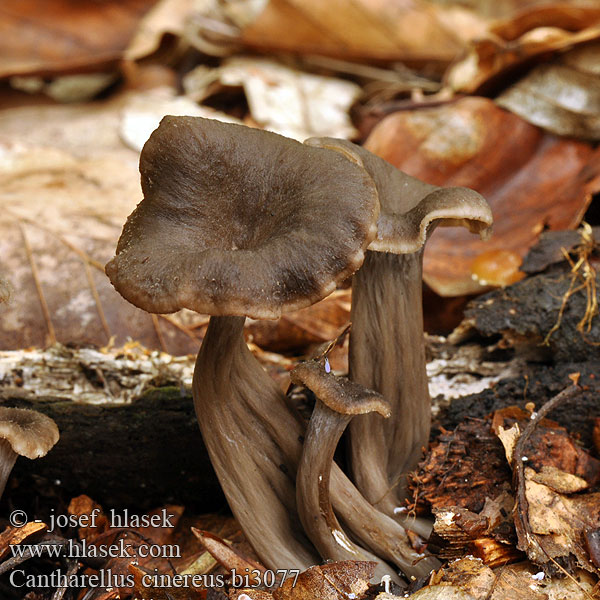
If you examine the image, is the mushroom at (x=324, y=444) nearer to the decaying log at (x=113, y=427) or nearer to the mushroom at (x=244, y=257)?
the mushroom at (x=244, y=257)

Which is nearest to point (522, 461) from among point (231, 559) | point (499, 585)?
point (499, 585)

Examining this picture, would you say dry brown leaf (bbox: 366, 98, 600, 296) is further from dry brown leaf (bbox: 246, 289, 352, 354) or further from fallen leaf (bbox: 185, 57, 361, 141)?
fallen leaf (bbox: 185, 57, 361, 141)

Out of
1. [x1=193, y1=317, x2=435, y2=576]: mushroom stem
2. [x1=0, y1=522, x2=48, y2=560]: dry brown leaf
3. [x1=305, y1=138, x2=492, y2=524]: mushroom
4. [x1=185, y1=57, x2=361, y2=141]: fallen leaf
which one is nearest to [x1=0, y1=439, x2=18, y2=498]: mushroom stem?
[x1=0, y1=522, x2=48, y2=560]: dry brown leaf

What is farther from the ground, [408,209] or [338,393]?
[408,209]

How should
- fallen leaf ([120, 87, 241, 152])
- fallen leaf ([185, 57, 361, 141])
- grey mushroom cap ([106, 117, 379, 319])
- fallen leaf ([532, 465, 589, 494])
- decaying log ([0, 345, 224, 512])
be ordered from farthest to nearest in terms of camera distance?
fallen leaf ([185, 57, 361, 141]) < fallen leaf ([120, 87, 241, 152]) < decaying log ([0, 345, 224, 512]) < fallen leaf ([532, 465, 589, 494]) < grey mushroom cap ([106, 117, 379, 319])

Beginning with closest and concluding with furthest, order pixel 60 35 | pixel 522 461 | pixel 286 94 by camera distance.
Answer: pixel 522 461 → pixel 286 94 → pixel 60 35

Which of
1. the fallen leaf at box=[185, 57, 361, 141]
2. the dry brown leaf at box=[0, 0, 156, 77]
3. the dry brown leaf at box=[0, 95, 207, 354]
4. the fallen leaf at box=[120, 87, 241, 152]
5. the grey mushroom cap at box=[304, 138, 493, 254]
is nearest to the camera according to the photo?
the grey mushroom cap at box=[304, 138, 493, 254]

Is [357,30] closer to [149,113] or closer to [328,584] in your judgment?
[149,113]

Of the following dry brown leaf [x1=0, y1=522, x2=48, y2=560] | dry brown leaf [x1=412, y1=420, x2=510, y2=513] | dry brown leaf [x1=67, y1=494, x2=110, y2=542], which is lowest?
dry brown leaf [x1=67, y1=494, x2=110, y2=542]
